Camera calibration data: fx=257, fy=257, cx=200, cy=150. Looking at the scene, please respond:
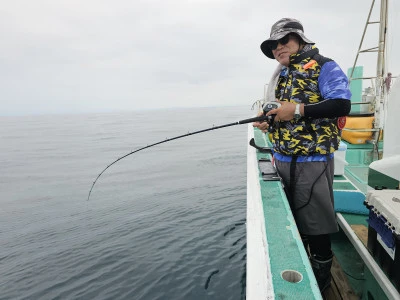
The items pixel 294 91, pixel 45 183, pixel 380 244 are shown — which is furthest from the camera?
pixel 45 183

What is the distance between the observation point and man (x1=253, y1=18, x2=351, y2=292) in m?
2.21

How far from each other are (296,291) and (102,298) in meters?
4.81

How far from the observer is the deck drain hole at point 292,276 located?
4.77ft

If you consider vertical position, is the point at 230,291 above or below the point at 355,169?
below

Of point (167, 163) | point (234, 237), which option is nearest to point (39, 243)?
point (234, 237)

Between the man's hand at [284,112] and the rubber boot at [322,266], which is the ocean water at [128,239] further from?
the man's hand at [284,112]

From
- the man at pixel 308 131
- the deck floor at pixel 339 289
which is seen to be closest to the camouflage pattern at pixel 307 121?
the man at pixel 308 131

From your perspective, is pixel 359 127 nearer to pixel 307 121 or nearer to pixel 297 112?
pixel 307 121

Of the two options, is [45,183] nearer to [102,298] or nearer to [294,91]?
[102,298]

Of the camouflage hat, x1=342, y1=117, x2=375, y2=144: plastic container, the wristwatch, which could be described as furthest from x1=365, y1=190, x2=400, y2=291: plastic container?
x1=342, y1=117, x2=375, y2=144: plastic container

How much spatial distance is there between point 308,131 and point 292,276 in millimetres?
1338

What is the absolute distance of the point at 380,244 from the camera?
7.07 feet

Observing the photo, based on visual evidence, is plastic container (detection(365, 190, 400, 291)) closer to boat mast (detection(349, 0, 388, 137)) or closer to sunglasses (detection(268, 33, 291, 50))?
sunglasses (detection(268, 33, 291, 50))

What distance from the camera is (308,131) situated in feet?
7.74
